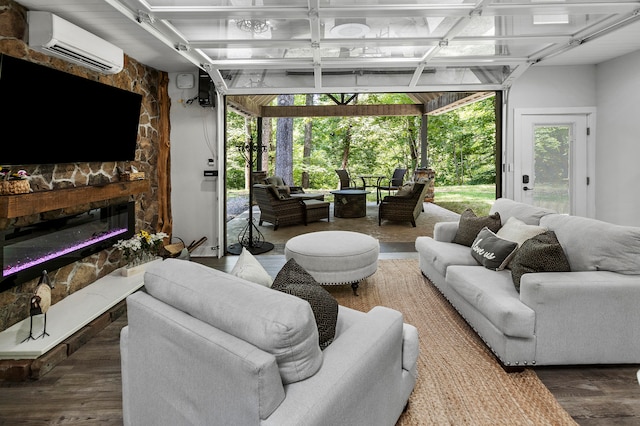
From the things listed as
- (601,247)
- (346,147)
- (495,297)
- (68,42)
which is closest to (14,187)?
(68,42)

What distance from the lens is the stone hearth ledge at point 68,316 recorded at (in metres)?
2.32

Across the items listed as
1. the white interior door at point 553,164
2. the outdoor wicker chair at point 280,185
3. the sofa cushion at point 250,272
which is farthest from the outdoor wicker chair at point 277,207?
the sofa cushion at point 250,272

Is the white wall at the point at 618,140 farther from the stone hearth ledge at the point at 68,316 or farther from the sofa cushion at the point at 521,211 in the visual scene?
the stone hearth ledge at the point at 68,316

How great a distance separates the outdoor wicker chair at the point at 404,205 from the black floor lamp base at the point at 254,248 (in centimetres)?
262

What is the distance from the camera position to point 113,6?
9.10 feet

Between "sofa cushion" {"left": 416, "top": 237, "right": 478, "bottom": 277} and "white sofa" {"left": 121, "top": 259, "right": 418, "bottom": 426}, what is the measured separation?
1.74m

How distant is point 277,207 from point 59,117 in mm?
4146

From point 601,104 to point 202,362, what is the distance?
5.67m

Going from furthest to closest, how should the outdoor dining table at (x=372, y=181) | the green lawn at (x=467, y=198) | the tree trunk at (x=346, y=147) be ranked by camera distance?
the tree trunk at (x=346, y=147) < the outdoor dining table at (x=372, y=181) < the green lawn at (x=467, y=198)

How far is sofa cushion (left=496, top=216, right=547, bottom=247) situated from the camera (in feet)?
9.25

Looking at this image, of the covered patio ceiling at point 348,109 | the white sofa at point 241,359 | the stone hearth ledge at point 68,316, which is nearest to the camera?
the white sofa at point 241,359

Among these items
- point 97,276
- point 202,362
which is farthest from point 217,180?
point 202,362

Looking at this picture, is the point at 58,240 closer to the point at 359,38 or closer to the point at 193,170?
the point at 193,170

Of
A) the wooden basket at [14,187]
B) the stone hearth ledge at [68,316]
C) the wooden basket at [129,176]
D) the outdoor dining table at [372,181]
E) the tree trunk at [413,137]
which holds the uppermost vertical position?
the tree trunk at [413,137]
